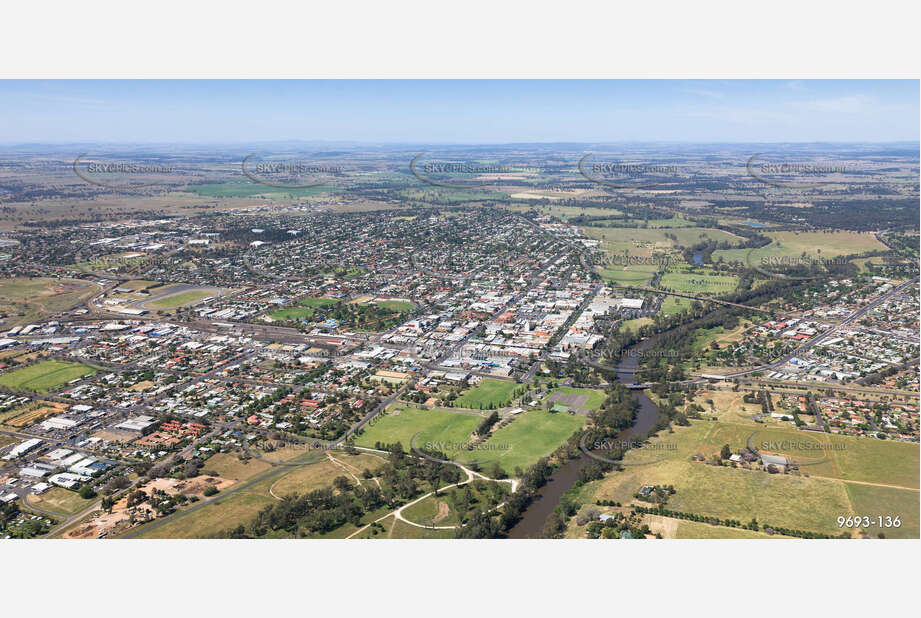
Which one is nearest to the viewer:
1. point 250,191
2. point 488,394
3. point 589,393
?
point 488,394

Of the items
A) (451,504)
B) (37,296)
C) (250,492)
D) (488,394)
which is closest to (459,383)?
(488,394)

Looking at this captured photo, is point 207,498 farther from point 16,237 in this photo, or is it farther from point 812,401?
point 16,237

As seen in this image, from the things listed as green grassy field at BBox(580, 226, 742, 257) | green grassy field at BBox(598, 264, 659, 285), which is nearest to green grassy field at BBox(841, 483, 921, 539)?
green grassy field at BBox(598, 264, 659, 285)

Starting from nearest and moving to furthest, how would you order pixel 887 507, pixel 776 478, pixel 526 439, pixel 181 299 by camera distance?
pixel 887 507, pixel 776 478, pixel 526 439, pixel 181 299

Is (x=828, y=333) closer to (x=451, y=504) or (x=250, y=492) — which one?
(x=451, y=504)

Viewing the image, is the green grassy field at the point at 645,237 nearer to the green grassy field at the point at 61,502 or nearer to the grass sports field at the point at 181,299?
the grass sports field at the point at 181,299
